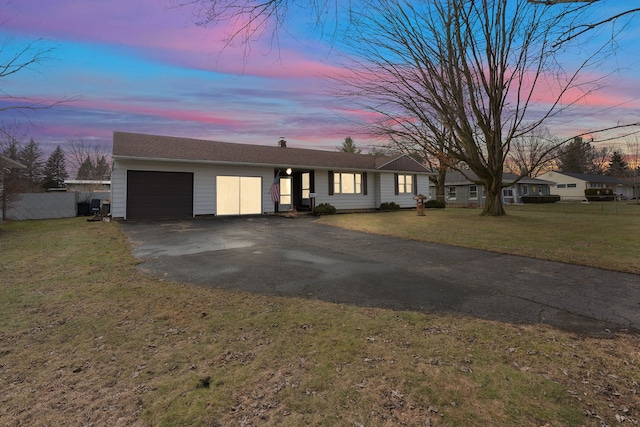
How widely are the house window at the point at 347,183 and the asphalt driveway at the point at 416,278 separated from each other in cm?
1146

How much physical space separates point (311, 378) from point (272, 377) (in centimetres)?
29

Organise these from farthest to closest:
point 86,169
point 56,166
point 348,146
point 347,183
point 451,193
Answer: point 56,166 → point 348,146 → point 86,169 → point 451,193 → point 347,183

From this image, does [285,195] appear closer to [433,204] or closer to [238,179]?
[238,179]

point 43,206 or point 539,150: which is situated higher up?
point 539,150

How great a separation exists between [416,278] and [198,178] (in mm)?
13079

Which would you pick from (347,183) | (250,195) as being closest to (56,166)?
(250,195)

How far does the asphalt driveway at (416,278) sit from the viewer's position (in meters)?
3.65

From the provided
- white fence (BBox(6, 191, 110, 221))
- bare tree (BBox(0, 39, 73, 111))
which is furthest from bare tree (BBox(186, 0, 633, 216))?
white fence (BBox(6, 191, 110, 221))

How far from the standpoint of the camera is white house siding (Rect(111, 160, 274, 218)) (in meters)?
13.4

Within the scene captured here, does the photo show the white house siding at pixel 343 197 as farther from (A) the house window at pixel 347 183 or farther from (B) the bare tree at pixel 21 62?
(B) the bare tree at pixel 21 62

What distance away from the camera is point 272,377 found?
2256 millimetres

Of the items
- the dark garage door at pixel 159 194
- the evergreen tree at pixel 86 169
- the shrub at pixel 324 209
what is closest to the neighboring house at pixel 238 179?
the dark garage door at pixel 159 194

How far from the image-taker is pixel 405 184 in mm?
A: 22469

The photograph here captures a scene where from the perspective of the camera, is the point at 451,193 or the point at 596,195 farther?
the point at 596,195
